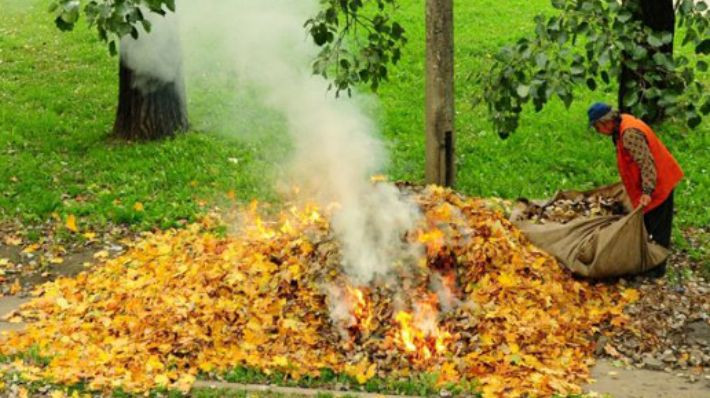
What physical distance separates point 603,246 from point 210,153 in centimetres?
513

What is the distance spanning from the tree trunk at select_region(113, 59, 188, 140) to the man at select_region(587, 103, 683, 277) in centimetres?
560

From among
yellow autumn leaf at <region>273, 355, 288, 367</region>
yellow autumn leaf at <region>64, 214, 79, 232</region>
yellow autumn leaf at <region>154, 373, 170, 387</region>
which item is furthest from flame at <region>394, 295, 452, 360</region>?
yellow autumn leaf at <region>64, 214, 79, 232</region>

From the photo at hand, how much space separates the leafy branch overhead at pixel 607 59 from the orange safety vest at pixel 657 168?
1.25ft

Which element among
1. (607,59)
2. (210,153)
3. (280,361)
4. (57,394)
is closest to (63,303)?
(57,394)

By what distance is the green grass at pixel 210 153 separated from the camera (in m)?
9.16

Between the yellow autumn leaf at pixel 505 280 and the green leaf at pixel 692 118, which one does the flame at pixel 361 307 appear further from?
the green leaf at pixel 692 118

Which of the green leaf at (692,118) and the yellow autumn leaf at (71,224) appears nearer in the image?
the green leaf at (692,118)

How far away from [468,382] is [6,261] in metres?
4.72

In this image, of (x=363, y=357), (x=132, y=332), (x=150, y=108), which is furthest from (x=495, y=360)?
(x=150, y=108)

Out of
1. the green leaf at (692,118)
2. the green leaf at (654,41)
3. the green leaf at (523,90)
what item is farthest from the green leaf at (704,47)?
the green leaf at (523,90)

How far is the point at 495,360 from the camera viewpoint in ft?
Answer: 19.4

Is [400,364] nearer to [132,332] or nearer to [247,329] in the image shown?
[247,329]

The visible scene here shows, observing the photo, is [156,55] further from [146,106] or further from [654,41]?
[654,41]

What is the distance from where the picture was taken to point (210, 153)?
33.7ft
